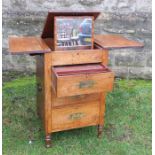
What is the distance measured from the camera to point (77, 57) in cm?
252

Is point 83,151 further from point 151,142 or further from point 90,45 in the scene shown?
point 90,45

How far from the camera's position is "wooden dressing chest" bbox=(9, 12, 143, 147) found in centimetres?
236

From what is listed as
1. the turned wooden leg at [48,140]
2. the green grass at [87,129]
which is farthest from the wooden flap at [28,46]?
the green grass at [87,129]

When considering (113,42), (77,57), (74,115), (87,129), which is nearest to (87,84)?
(77,57)

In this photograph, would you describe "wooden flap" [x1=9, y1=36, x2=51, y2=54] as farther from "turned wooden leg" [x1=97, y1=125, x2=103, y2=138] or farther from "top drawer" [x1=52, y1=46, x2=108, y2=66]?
"turned wooden leg" [x1=97, y1=125, x2=103, y2=138]

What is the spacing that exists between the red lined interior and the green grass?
79 centimetres

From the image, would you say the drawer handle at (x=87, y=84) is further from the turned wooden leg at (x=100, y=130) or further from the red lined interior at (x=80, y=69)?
the turned wooden leg at (x=100, y=130)

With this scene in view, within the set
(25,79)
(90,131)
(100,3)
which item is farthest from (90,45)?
(25,79)

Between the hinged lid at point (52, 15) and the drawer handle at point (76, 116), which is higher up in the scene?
the hinged lid at point (52, 15)

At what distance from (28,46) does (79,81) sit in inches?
21.0

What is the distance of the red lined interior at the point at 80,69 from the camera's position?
2.45 metres

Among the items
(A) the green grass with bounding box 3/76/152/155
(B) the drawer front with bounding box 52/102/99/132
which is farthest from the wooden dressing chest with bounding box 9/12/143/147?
(A) the green grass with bounding box 3/76/152/155

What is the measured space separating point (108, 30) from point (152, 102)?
1137 mm

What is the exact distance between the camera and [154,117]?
3201mm
